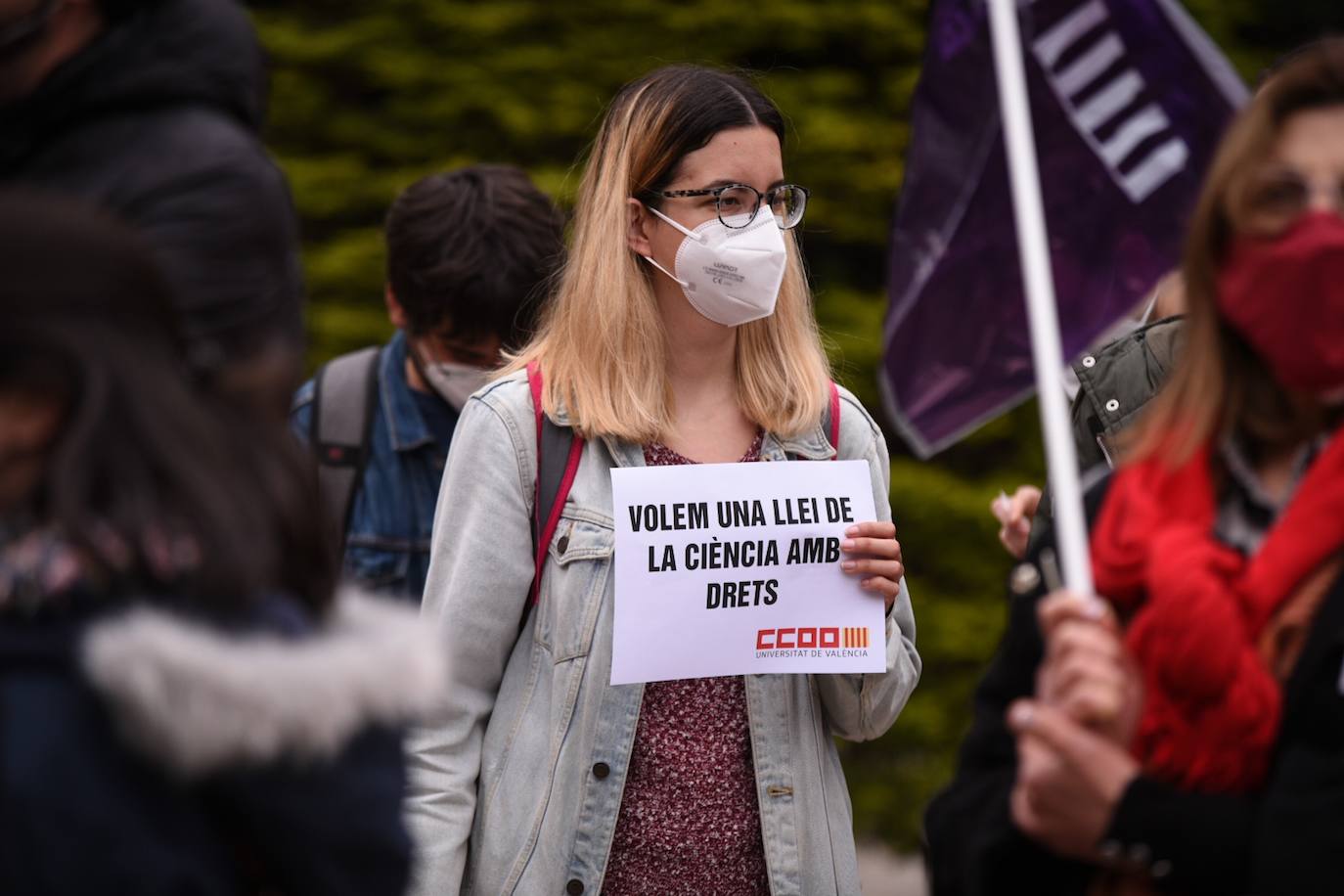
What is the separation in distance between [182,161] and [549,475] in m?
1.26

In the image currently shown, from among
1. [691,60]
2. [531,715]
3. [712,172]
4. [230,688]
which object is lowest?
[691,60]

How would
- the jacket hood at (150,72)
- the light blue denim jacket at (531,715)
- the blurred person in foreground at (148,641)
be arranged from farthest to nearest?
the light blue denim jacket at (531,715), the jacket hood at (150,72), the blurred person in foreground at (148,641)

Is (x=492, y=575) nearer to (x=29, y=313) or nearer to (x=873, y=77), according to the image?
(x=29, y=313)

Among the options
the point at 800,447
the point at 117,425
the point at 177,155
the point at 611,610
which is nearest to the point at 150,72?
the point at 177,155

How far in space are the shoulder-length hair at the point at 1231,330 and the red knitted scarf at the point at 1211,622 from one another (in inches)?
4.3

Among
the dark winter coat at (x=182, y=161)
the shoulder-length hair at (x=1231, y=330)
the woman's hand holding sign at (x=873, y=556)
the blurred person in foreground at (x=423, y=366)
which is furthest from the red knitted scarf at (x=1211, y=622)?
the blurred person in foreground at (x=423, y=366)

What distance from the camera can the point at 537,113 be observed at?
688 centimetres

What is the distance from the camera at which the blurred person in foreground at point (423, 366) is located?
4176mm

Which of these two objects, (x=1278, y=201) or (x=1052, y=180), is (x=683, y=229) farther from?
(x=1278, y=201)

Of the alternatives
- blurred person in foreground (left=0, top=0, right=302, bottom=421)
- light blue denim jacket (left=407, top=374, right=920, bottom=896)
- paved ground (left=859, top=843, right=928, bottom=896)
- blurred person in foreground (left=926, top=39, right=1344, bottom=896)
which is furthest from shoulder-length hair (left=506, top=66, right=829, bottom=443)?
paved ground (left=859, top=843, right=928, bottom=896)

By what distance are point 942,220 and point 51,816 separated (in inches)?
112

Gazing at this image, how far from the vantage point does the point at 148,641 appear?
1.59 meters

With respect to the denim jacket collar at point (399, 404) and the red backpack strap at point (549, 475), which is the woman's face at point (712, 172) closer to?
the red backpack strap at point (549, 475)

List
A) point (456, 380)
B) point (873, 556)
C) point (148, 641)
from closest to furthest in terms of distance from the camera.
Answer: point (148, 641) < point (873, 556) < point (456, 380)
